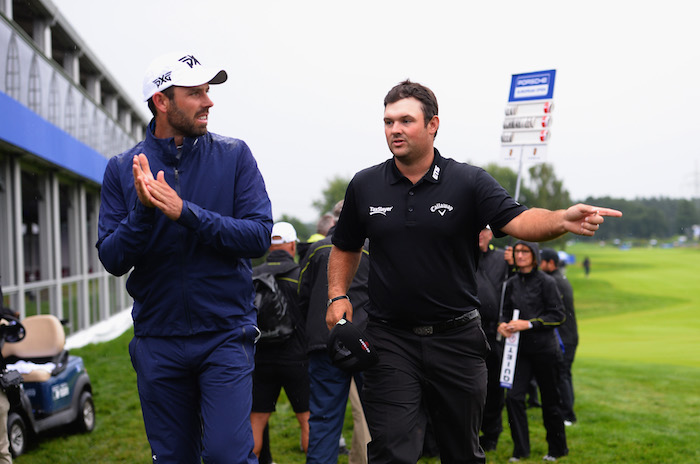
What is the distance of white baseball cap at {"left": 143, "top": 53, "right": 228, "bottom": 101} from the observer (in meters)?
3.60

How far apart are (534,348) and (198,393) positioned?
4449 millimetres

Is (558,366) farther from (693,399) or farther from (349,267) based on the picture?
(693,399)

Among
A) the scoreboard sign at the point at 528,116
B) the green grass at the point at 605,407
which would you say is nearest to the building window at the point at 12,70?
the green grass at the point at 605,407

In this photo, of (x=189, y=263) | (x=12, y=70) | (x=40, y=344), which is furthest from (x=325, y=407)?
(x=12, y=70)

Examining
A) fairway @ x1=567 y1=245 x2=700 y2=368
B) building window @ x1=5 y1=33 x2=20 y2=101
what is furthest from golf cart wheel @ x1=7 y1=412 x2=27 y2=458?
fairway @ x1=567 y1=245 x2=700 y2=368

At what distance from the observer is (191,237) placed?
11.6ft

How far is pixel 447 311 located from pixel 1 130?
28.5 feet

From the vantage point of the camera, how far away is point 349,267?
4.42m

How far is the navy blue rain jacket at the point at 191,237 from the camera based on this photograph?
342 cm

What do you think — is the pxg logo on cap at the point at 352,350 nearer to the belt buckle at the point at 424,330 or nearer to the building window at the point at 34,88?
the belt buckle at the point at 424,330

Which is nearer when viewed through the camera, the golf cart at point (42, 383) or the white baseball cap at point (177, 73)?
the white baseball cap at point (177, 73)

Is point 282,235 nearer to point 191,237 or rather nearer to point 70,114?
point 191,237

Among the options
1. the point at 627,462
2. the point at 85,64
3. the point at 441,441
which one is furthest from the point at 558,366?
the point at 85,64

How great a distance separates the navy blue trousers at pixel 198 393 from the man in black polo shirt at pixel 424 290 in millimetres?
746
